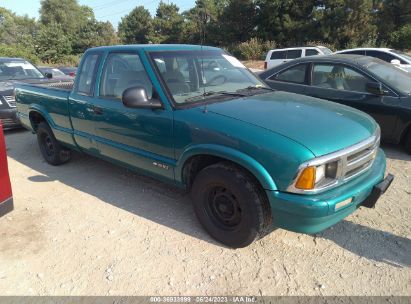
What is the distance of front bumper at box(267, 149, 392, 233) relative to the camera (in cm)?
268

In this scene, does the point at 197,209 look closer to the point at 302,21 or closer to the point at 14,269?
the point at 14,269

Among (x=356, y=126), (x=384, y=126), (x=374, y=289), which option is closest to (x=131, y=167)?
(x=356, y=126)

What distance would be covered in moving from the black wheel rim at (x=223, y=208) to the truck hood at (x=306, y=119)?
692 millimetres

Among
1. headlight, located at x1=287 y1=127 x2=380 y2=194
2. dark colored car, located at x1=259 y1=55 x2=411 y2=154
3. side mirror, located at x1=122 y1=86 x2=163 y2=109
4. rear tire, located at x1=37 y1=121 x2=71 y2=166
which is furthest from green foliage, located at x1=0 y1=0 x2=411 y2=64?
headlight, located at x1=287 y1=127 x2=380 y2=194

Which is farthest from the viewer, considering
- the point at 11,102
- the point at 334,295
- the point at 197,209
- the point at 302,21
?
the point at 302,21

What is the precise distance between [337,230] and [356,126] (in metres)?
1.06

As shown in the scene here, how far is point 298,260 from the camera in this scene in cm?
312

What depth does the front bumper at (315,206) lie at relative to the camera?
2.68m

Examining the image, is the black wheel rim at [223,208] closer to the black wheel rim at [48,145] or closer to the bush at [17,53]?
the black wheel rim at [48,145]

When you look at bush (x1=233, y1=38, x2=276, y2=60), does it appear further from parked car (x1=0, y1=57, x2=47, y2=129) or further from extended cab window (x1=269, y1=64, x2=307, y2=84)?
extended cab window (x1=269, y1=64, x2=307, y2=84)

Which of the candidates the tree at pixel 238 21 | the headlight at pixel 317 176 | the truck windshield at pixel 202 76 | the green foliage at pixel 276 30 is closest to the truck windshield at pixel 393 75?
the truck windshield at pixel 202 76

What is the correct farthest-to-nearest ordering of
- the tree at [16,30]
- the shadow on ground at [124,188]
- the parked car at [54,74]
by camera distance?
the tree at [16,30] → the parked car at [54,74] → the shadow on ground at [124,188]

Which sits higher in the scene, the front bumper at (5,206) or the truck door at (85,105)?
the truck door at (85,105)

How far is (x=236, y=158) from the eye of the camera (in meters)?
2.93
